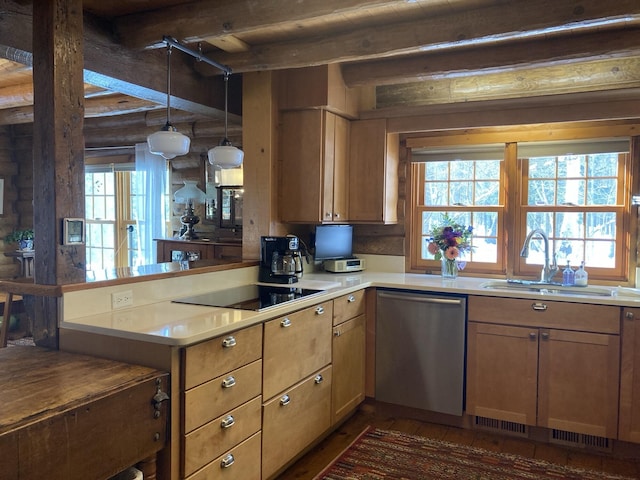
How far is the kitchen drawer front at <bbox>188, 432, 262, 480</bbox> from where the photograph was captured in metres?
2.10

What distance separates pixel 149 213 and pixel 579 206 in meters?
4.24

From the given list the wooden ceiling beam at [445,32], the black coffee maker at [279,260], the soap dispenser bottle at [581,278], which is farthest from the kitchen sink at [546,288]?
the wooden ceiling beam at [445,32]

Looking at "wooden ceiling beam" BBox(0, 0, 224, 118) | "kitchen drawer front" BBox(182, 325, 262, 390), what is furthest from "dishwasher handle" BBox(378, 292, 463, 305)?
"wooden ceiling beam" BBox(0, 0, 224, 118)

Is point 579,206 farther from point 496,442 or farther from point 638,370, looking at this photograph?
point 496,442

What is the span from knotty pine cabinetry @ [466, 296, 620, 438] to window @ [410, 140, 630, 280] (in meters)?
0.72

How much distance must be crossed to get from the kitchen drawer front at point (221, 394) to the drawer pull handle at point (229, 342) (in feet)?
0.42

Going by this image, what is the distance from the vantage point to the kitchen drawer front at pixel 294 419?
2.48 m

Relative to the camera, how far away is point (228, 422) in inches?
86.2

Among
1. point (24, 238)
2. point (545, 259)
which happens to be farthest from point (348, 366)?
point (24, 238)

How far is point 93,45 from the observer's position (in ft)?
8.55

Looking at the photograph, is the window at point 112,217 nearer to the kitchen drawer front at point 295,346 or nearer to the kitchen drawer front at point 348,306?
the kitchen drawer front at point 348,306

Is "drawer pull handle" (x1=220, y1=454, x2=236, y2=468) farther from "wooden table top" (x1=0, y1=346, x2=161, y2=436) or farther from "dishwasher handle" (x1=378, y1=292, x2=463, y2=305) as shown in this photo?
"dishwasher handle" (x1=378, y1=292, x2=463, y2=305)

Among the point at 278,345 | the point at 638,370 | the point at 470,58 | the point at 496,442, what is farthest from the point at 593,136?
the point at 278,345

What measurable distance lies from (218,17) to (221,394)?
1.79 metres
